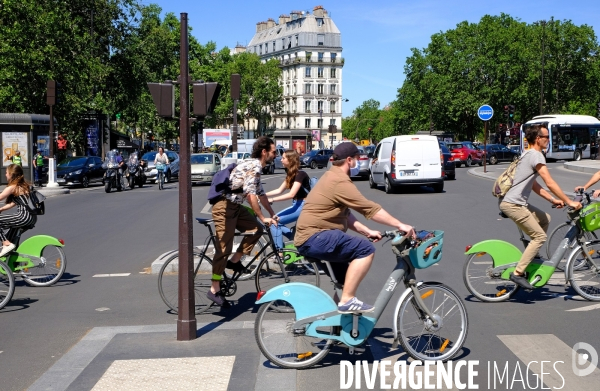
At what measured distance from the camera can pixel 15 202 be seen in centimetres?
922

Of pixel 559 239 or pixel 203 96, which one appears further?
pixel 559 239

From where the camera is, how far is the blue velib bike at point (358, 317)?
219 inches

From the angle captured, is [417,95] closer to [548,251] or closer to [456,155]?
[456,155]

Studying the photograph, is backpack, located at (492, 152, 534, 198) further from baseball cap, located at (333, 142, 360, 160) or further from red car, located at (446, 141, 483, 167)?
red car, located at (446, 141, 483, 167)

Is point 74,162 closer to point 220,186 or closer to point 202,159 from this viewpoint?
point 202,159

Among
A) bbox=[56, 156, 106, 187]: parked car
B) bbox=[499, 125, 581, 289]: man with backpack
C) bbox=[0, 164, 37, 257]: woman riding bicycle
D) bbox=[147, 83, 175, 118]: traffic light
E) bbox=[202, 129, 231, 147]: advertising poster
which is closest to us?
bbox=[147, 83, 175, 118]: traffic light

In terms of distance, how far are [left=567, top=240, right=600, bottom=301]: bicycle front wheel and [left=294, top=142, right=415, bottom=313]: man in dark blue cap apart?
10.1 feet

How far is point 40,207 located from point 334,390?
226 inches

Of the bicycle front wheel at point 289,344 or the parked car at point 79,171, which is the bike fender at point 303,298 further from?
the parked car at point 79,171

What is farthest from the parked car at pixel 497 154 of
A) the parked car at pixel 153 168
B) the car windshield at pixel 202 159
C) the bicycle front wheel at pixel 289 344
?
the bicycle front wheel at pixel 289 344

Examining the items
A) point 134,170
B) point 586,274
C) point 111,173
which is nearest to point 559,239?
point 586,274

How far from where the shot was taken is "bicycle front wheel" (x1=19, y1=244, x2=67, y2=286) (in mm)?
9361

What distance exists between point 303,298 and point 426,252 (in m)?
0.99

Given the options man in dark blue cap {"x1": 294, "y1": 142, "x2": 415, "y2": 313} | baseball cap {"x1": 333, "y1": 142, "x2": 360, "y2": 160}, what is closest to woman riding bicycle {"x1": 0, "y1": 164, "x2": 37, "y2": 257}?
man in dark blue cap {"x1": 294, "y1": 142, "x2": 415, "y2": 313}
